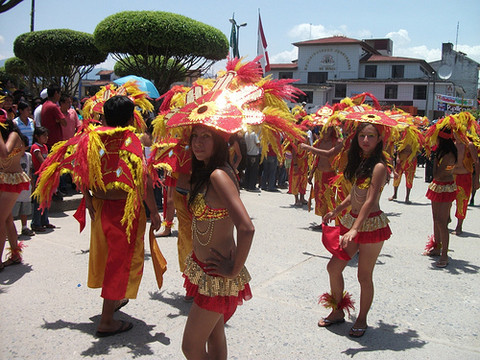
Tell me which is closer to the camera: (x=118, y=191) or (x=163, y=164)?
(x=118, y=191)

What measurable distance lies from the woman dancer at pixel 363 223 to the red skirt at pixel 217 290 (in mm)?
1251

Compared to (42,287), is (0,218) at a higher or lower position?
higher

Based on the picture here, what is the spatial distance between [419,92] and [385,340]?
50525mm

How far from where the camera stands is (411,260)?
6.04 m

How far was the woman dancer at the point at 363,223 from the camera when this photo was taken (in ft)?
11.7

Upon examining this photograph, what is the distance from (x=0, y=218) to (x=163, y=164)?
181cm

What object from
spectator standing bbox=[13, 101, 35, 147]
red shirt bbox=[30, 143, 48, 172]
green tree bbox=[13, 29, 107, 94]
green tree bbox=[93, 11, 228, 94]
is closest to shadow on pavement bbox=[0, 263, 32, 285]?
red shirt bbox=[30, 143, 48, 172]

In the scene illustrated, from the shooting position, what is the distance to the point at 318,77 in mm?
57594

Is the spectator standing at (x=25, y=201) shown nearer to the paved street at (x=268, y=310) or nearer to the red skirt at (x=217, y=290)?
the paved street at (x=268, y=310)

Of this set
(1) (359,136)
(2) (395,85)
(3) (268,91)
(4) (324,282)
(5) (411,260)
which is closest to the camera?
(1) (359,136)

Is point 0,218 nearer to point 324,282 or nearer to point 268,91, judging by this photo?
point 268,91

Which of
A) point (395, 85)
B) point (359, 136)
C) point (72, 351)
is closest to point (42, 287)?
Result: point (72, 351)

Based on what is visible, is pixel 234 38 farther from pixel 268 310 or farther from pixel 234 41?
pixel 268 310

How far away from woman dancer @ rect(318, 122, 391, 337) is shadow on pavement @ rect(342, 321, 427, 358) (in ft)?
0.34
